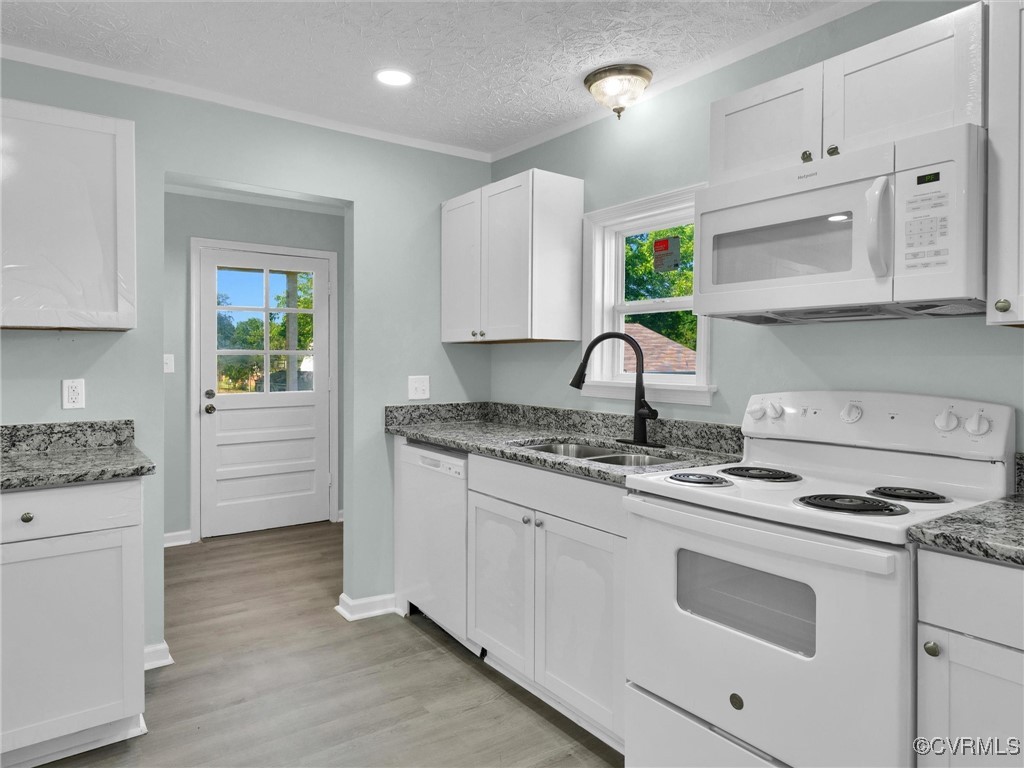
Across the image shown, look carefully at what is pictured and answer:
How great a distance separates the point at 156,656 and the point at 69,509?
1012 millimetres

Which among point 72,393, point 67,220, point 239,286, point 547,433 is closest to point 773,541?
point 547,433

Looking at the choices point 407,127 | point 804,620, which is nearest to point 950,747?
point 804,620

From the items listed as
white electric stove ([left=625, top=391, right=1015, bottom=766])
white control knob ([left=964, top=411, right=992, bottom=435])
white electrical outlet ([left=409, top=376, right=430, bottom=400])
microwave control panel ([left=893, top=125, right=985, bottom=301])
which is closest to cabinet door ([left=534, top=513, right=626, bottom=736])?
white electric stove ([left=625, top=391, right=1015, bottom=766])

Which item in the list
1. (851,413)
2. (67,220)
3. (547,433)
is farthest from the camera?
(547,433)

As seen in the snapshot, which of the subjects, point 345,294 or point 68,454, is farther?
point 345,294

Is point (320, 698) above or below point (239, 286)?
below

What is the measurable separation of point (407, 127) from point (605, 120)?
960 mm

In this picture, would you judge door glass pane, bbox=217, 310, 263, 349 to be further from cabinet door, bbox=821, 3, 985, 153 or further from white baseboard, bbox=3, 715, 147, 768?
cabinet door, bbox=821, 3, 985, 153

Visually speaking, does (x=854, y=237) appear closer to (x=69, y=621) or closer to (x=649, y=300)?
(x=649, y=300)

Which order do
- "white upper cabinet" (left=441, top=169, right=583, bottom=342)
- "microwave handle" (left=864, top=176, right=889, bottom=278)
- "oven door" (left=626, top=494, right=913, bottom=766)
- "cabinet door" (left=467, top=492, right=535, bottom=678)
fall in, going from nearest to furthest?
"oven door" (left=626, top=494, right=913, bottom=766) → "microwave handle" (left=864, top=176, right=889, bottom=278) → "cabinet door" (left=467, top=492, right=535, bottom=678) → "white upper cabinet" (left=441, top=169, right=583, bottom=342)

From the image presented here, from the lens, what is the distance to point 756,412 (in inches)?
87.3

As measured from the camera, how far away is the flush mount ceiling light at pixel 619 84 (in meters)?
2.52

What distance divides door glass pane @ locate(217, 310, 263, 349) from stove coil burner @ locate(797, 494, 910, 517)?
4.06 metres

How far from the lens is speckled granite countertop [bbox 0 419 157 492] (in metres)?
2.00
